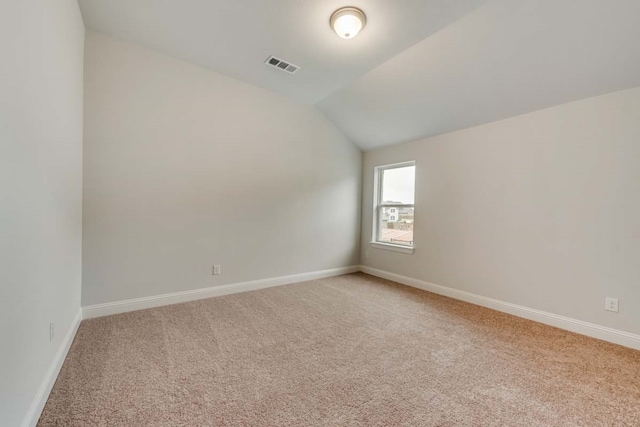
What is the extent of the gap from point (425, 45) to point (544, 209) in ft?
6.66

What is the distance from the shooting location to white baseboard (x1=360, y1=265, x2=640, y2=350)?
237 centimetres

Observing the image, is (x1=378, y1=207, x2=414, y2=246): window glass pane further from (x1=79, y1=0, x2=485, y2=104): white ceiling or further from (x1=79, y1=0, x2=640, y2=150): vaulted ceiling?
(x1=79, y1=0, x2=485, y2=104): white ceiling

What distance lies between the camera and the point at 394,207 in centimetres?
457

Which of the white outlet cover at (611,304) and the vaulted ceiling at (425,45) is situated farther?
the white outlet cover at (611,304)

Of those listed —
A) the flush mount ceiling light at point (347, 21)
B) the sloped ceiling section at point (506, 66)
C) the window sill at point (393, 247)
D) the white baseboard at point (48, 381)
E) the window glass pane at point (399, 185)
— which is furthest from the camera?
the window glass pane at point (399, 185)

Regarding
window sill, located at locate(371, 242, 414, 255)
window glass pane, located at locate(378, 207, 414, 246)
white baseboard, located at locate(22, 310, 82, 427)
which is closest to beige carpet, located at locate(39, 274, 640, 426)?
white baseboard, located at locate(22, 310, 82, 427)

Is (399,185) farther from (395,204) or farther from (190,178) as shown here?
(190,178)

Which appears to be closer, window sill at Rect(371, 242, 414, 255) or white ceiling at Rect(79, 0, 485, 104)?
white ceiling at Rect(79, 0, 485, 104)

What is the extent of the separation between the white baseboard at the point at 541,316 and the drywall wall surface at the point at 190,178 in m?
1.69

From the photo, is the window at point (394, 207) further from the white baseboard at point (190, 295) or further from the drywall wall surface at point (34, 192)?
the drywall wall surface at point (34, 192)

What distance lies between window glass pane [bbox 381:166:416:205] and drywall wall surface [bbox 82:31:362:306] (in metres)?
0.97

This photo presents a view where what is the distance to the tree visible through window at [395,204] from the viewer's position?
4.31 metres

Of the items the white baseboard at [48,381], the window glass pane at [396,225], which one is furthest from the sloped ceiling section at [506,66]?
the white baseboard at [48,381]

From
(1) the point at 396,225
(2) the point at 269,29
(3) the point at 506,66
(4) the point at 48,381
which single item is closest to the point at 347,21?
(2) the point at 269,29
